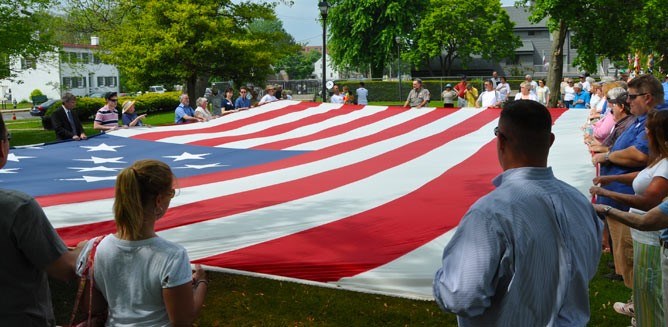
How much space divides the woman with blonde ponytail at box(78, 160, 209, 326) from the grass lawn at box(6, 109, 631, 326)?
2565 mm

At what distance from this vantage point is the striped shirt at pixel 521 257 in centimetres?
187

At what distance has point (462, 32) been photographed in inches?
2026

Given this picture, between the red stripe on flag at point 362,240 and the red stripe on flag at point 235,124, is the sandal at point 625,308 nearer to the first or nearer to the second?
the red stripe on flag at point 362,240

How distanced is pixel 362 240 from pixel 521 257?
2.65 metres

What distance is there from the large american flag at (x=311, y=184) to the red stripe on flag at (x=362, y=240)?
0.01 metres

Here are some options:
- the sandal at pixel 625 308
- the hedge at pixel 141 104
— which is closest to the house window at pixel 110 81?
the hedge at pixel 141 104

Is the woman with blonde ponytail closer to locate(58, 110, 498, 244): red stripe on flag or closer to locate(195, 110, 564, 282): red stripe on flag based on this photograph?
locate(195, 110, 564, 282): red stripe on flag

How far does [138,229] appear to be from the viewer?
222 cm

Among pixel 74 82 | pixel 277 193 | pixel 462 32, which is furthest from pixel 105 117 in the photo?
pixel 74 82

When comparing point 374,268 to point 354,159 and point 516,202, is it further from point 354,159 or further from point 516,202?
point 354,159

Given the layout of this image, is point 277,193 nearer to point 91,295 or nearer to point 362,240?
point 362,240

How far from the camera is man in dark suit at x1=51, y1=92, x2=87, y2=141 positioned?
9242 millimetres

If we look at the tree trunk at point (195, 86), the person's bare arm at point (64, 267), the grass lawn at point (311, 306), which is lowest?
the grass lawn at point (311, 306)

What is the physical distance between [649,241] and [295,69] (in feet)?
402
